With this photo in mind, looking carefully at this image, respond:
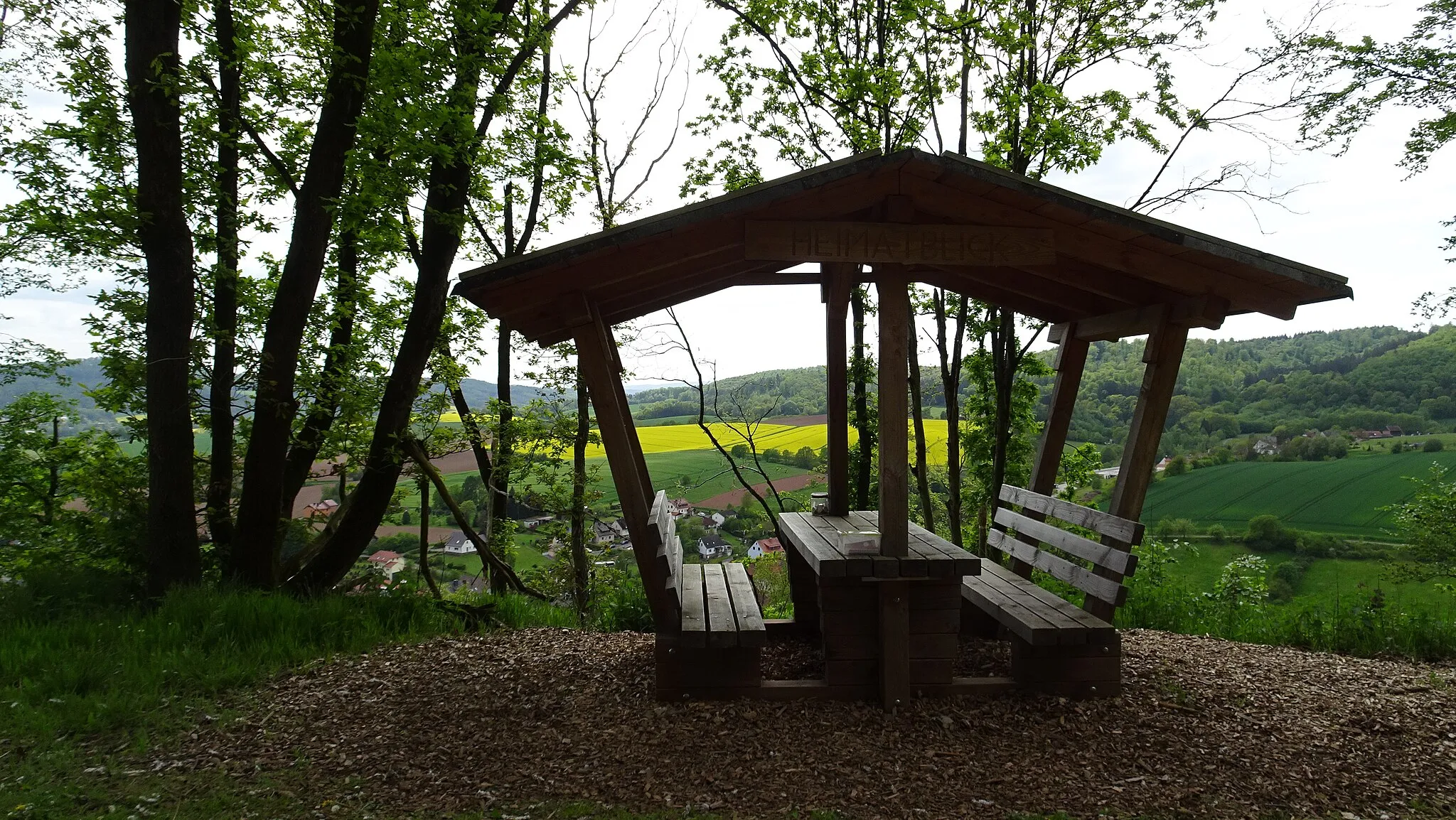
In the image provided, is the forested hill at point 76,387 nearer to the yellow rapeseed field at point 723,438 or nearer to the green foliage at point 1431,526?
the yellow rapeseed field at point 723,438

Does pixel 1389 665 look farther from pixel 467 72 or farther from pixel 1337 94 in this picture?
pixel 467 72

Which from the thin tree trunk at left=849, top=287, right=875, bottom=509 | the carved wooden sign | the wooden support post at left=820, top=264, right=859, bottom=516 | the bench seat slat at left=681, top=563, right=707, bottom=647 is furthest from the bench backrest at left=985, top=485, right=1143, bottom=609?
the thin tree trunk at left=849, top=287, right=875, bottom=509

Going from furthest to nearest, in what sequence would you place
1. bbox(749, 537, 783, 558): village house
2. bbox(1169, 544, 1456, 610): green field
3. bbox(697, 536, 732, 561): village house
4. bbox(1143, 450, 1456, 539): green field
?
bbox(1143, 450, 1456, 539): green field
bbox(749, 537, 783, 558): village house
bbox(1169, 544, 1456, 610): green field
bbox(697, 536, 732, 561): village house

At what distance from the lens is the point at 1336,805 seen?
327cm

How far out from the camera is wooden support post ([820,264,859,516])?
5.59 m

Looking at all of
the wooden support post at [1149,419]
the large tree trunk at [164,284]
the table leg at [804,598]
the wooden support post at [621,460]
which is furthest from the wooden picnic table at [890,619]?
the large tree trunk at [164,284]

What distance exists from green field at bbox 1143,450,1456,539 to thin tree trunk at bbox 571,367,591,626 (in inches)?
461

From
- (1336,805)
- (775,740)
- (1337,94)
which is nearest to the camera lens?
(1336,805)

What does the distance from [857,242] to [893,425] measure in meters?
1.07

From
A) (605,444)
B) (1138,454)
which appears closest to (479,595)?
(605,444)

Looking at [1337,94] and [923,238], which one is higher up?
[1337,94]

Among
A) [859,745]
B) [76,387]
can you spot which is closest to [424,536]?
[76,387]

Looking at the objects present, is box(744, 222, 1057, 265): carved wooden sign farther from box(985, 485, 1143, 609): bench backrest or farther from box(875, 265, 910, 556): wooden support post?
box(985, 485, 1143, 609): bench backrest

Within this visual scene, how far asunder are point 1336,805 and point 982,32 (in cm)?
1038
